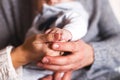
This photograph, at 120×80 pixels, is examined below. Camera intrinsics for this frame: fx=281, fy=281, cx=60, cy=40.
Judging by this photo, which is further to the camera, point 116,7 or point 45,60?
point 116,7

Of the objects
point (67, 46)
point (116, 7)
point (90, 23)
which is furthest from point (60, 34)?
point (116, 7)

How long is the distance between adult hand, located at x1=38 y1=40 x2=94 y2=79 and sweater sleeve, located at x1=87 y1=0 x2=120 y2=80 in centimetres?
5

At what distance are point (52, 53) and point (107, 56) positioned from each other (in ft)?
0.81

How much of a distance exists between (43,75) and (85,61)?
0.42 feet

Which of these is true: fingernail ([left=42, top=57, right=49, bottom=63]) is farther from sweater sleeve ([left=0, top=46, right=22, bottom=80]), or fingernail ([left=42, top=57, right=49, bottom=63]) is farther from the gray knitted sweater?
the gray knitted sweater

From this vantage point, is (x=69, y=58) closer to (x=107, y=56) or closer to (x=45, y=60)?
(x=45, y=60)

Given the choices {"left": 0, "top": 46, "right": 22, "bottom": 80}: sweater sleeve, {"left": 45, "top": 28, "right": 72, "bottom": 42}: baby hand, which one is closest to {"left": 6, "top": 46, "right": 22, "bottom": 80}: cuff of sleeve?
{"left": 0, "top": 46, "right": 22, "bottom": 80}: sweater sleeve

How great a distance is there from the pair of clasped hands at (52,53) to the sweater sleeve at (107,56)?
77mm

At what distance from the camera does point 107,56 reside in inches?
34.6

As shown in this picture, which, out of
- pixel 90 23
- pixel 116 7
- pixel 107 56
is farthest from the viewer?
pixel 116 7

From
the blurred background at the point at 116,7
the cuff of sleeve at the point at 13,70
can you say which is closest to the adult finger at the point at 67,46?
the cuff of sleeve at the point at 13,70

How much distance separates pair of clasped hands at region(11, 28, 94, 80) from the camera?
0.68 meters

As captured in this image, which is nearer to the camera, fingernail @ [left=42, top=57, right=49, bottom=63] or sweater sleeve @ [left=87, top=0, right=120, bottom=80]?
fingernail @ [left=42, top=57, right=49, bottom=63]

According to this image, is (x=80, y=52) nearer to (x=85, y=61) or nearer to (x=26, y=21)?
(x=85, y=61)
